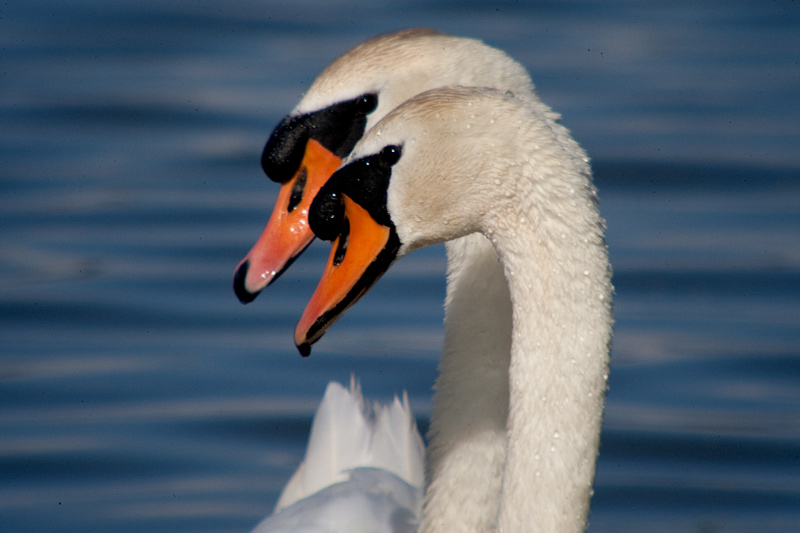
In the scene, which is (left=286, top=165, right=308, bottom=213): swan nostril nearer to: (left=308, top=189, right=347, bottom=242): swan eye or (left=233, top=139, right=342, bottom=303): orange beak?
(left=233, top=139, right=342, bottom=303): orange beak

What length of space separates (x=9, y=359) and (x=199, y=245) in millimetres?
1291

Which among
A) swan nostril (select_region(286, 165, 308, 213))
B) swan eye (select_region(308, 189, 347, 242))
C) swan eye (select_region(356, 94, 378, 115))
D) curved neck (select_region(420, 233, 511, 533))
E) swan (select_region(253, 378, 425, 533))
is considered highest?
swan eye (select_region(356, 94, 378, 115))

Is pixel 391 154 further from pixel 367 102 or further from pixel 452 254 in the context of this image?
pixel 452 254

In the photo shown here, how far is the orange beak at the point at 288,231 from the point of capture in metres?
3.30

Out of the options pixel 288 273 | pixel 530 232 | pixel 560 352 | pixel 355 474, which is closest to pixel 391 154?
pixel 530 232

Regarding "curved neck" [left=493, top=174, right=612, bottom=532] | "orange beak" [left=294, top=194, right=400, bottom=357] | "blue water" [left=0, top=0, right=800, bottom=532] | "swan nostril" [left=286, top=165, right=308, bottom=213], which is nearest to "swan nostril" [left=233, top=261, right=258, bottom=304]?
"swan nostril" [left=286, top=165, right=308, bottom=213]

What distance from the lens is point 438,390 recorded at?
3.39 meters

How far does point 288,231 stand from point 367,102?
1.37ft

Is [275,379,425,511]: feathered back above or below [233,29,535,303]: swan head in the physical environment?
below

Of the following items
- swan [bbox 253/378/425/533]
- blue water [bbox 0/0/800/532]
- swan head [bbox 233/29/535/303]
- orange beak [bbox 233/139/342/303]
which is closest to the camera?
swan head [bbox 233/29/535/303]

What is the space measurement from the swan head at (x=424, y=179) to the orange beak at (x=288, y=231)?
2.59 ft

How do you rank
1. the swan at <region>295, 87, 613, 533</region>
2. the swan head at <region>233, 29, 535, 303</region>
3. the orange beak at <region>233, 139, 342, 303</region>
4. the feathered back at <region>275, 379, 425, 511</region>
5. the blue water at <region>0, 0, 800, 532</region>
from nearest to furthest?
1. the swan at <region>295, 87, 613, 533</region>
2. the swan head at <region>233, 29, 535, 303</region>
3. the orange beak at <region>233, 139, 342, 303</region>
4. the feathered back at <region>275, 379, 425, 511</region>
5. the blue water at <region>0, 0, 800, 532</region>

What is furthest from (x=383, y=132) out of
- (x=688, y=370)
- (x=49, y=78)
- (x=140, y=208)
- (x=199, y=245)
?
(x=49, y=78)

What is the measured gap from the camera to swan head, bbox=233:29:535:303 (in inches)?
126
